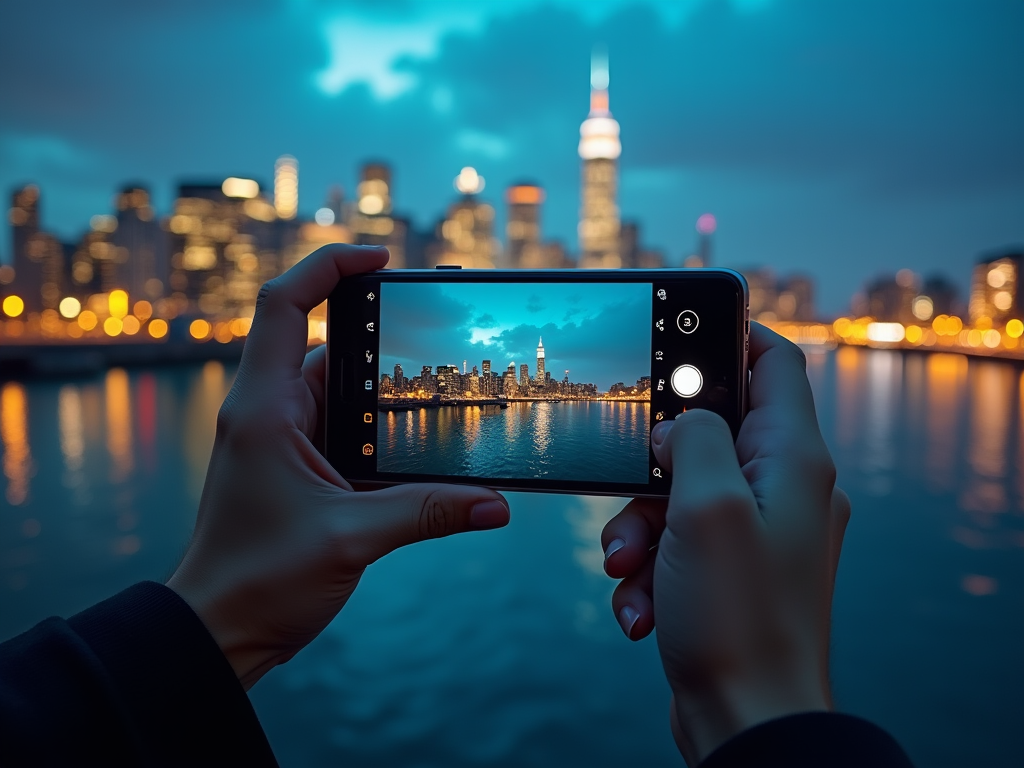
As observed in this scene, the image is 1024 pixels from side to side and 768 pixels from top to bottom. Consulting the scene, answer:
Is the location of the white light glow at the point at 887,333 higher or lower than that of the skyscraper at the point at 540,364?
higher

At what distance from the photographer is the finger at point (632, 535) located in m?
1.79

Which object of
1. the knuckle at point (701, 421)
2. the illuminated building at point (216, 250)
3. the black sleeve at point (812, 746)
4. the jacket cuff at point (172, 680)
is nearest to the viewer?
the black sleeve at point (812, 746)

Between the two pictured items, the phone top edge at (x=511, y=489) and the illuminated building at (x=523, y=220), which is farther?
the illuminated building at (x=523, y=220)

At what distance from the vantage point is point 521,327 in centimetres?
210

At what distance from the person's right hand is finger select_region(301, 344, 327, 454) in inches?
46.9

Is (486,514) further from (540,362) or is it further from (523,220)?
(523,220)

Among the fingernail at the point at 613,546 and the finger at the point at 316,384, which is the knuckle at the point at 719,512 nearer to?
the fingernail at the point at 613,546

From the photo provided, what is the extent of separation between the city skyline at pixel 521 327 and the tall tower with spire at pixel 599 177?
161 metres

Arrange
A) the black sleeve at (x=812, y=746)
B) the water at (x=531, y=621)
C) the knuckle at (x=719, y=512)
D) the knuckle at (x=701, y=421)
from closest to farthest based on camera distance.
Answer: the black sleeve at (x=812, y=746)
the knuckle at (x=719, y=512)
the knuckle at (x=701, y=421)
the water at (x=531, y=621)

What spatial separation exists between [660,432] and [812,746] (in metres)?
0.99

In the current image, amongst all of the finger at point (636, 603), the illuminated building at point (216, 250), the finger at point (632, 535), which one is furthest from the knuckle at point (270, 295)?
Result: the illuminated building at point (216, 250)

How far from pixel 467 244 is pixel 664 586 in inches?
5846

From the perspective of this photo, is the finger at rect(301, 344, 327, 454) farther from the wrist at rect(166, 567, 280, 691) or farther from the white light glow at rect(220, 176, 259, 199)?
the white light glow at rect(220, 176, 259, 199)

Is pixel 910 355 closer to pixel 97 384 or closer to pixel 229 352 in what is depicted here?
pixel 229 352
